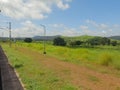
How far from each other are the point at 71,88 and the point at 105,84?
207cm

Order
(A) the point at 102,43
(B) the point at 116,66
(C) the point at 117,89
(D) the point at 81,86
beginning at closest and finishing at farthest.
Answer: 1. (C) the point at 117,89
2. (D) the point at 81,86
3. (B) the point at 116,66
4. (A) the point at 102,43

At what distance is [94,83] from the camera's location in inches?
607

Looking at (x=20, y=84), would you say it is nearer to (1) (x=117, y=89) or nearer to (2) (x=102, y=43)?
(1) (x=117, y=89)

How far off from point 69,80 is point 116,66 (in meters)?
8.92

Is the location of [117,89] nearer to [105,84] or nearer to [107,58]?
[105,84]

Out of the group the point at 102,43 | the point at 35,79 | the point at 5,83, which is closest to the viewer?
the point at 5,83

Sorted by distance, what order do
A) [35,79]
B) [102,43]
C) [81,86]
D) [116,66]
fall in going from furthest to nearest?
[102,43], [116,66], [35,79], [81,86]

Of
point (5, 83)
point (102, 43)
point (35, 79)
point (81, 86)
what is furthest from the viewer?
point (102, 43)

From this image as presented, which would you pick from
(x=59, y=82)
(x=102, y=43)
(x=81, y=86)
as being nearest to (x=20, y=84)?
(x=59, y=82)

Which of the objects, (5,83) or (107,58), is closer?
(5,83)

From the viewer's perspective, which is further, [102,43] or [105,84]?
[102,43]

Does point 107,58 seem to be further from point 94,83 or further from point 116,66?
point 94,83

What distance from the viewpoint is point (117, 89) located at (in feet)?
45.2

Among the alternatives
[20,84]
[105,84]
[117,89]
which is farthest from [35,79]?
[117,89]
